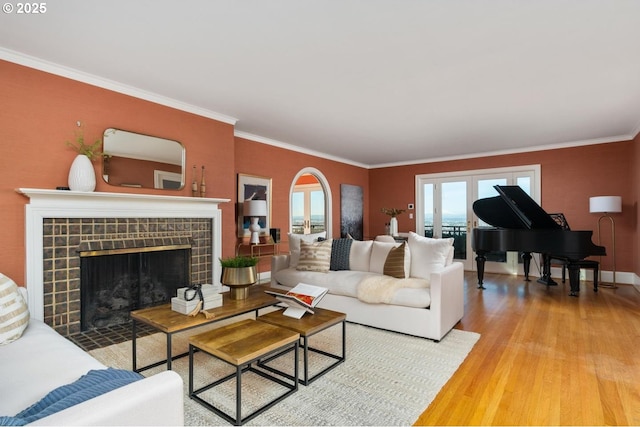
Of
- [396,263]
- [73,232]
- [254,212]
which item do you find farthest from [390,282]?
[73,232]

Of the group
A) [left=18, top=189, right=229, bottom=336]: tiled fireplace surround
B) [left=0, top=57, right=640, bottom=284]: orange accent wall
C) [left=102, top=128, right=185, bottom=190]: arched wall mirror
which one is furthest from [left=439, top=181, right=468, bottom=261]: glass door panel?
[left=102, top=128, right=185, bottom=190]: arched wall mirror

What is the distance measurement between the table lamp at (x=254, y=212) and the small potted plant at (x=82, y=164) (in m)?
2.11

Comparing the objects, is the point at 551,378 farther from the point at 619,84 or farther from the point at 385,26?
the point at 619,84

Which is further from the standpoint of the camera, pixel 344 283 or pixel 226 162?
pixel 226 162

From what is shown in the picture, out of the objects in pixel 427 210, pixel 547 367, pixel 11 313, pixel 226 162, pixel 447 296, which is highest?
pixel 226 162

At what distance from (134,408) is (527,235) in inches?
194

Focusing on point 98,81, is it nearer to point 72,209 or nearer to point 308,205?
point 72,209

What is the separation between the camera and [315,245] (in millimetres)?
3990

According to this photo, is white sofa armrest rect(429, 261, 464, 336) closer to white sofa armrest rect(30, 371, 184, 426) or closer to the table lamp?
white sofa armrest rect(30, 371, 184, 426)

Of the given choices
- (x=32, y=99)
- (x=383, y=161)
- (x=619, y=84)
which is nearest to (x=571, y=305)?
(x=619, y=84)

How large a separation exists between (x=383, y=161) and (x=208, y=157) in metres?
4.62

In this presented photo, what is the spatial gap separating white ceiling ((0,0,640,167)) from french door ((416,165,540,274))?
176cm

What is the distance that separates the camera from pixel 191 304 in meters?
2.32

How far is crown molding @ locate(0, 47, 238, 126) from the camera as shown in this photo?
2785 mm
